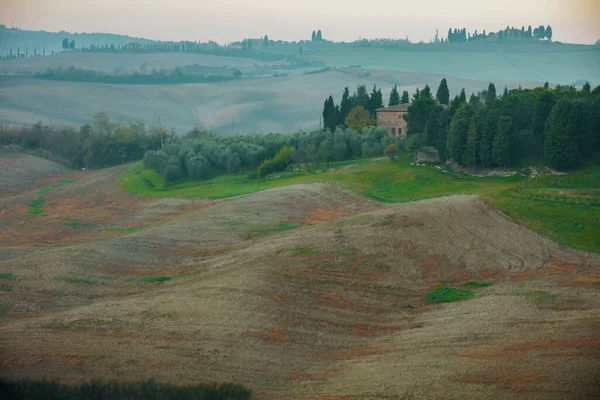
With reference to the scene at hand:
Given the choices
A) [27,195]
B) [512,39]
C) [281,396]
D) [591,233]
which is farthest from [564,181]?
[512,39]

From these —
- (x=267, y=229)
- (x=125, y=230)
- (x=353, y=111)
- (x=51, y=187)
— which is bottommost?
(x=51, y=187)

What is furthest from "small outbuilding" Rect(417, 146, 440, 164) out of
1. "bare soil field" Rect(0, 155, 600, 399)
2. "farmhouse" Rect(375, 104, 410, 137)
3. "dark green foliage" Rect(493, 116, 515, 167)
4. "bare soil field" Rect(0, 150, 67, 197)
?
"bare soil field" Rect(0, 150, 67, 197)

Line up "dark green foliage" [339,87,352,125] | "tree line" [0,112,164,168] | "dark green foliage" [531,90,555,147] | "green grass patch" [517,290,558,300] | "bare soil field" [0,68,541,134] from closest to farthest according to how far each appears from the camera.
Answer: "green grass patch" [517,290,558,300] → "dark green foliage" [531,90,555,147] → "dark green foliage" [339,87,352,125] → "tree line" [0,112,164,168] → "bare soil field" [0,68,541,134]

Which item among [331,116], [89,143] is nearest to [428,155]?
[331,116]

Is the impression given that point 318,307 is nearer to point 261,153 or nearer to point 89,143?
point 261,153

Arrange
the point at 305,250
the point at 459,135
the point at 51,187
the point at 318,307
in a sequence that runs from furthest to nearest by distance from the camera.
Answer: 1. the point at 51,187
2. the point at 459,135
3. the point at 305,250
4. the point at 318,307

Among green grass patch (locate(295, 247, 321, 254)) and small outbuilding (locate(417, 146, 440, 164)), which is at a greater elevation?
small outbuilding (locate(417, 146, 440, 164))

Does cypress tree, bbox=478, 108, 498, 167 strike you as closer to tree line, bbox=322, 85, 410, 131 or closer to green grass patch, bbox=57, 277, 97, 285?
tree line, bbox=322, 85, 410, 131

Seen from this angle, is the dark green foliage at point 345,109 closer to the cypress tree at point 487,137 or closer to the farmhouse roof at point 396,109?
the farmhouse roof at point 396,109

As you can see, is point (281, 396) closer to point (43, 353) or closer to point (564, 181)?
point (43, 353)
